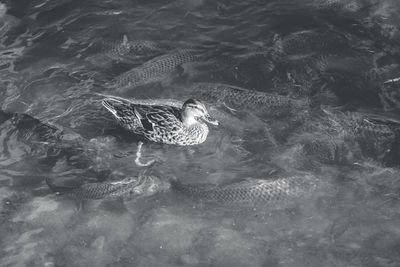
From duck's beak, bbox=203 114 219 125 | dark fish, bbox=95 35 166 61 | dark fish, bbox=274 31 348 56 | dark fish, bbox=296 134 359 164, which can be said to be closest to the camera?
dark fish, bbox=296 134 359 164

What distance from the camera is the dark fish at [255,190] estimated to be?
25.8 ft

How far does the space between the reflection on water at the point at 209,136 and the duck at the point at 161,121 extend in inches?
6.2

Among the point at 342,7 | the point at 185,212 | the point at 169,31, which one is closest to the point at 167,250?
the point at 185,212

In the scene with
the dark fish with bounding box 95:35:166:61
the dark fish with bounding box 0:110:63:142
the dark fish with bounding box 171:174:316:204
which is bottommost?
the dark fish with bounding box 171:174:316:204

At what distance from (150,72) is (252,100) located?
171 cm

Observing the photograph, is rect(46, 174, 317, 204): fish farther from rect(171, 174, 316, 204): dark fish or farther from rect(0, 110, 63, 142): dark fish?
rect(0, 110, 63, 142): dark fish

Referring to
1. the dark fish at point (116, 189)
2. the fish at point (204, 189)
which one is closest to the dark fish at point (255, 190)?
the fish at point (204, 189)

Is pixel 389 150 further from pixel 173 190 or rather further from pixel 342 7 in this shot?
pixel 342 7

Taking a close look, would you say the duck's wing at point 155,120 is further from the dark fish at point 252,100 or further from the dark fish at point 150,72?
the dark fish at point 150,72

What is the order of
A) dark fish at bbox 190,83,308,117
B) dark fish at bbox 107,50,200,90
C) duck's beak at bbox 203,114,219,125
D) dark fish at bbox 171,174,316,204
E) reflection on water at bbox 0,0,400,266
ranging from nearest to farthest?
1. reflection on water at bbox 0,0,400,266
2. dark fish at bbox 171,174,316,204
3. duck's beak at bbox 203,114,219,125
4. dark fish at bbox 190,83,308,117
5. dark fish at bbox 107,50,200,90

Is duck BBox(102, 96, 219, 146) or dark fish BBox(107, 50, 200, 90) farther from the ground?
dark fish BBox(107, 50, 200, 90)

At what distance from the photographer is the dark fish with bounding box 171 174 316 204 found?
7863 mm

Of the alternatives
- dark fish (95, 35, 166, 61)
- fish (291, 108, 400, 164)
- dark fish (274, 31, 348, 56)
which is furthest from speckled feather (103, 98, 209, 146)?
dark fish (274, 31, 348, 56)

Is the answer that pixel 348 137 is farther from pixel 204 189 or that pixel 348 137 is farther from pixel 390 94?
pixel 204 189
